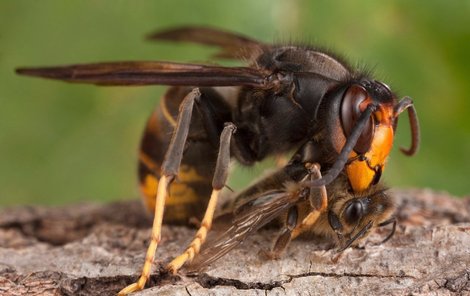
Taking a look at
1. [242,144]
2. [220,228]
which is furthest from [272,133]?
[220,228]

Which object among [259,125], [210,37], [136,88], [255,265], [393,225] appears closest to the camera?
[255,265]

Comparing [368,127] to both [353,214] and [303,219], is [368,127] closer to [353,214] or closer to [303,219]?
[353,214]

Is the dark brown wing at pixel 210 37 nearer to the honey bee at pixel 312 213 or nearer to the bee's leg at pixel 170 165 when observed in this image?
the bee's leg at pixel 170 165

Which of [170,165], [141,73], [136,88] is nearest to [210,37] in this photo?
[136,88]

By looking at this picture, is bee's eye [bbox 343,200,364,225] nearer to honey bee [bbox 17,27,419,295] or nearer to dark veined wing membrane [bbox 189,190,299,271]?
honey bee [bbox 17,27,419,295]

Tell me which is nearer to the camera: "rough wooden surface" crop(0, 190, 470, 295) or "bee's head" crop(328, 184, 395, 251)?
"rough wooden surface" crop(0, 190, 470, 295)

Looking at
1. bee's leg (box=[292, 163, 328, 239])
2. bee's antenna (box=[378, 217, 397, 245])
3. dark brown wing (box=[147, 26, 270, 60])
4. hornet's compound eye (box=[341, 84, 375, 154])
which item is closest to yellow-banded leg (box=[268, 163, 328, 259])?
bee's leg (box=[292, 163, 328, 239])

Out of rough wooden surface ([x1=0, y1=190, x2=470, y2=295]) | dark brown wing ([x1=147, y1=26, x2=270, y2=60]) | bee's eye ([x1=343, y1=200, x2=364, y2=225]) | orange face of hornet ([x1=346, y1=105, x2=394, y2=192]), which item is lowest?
rough wooden surface ([x1=0, y1=190, x2=470, y2=295])

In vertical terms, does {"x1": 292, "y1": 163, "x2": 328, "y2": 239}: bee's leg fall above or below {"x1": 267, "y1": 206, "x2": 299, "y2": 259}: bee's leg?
above
